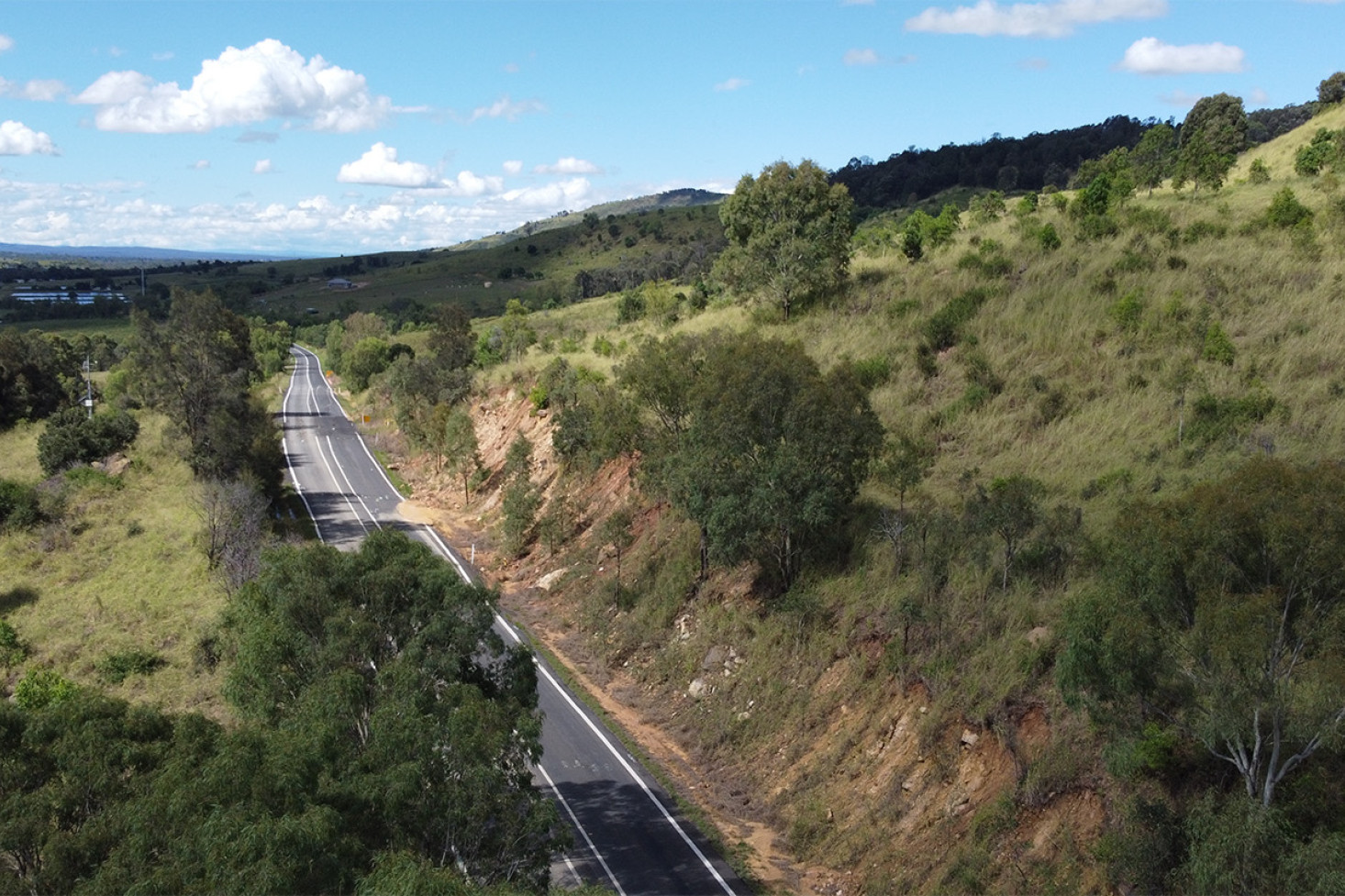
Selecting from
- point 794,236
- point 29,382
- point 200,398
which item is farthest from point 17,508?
point 794,236

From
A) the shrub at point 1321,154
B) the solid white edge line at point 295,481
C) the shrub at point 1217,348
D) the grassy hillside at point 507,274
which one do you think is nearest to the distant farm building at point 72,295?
the grassy hillside at point 507,274

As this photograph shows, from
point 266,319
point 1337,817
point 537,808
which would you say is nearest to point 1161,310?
point 1337,817

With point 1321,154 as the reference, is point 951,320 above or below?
below

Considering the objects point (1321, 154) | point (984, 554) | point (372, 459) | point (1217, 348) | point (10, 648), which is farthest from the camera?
point (372, 459)

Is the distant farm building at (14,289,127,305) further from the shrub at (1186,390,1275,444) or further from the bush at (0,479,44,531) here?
the shrub at (1186,390,1275,444)

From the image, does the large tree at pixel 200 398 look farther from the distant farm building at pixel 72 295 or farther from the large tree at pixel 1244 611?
the distant farm building at pixel 72 295

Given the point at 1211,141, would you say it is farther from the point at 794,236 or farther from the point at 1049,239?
the point at 794,236
